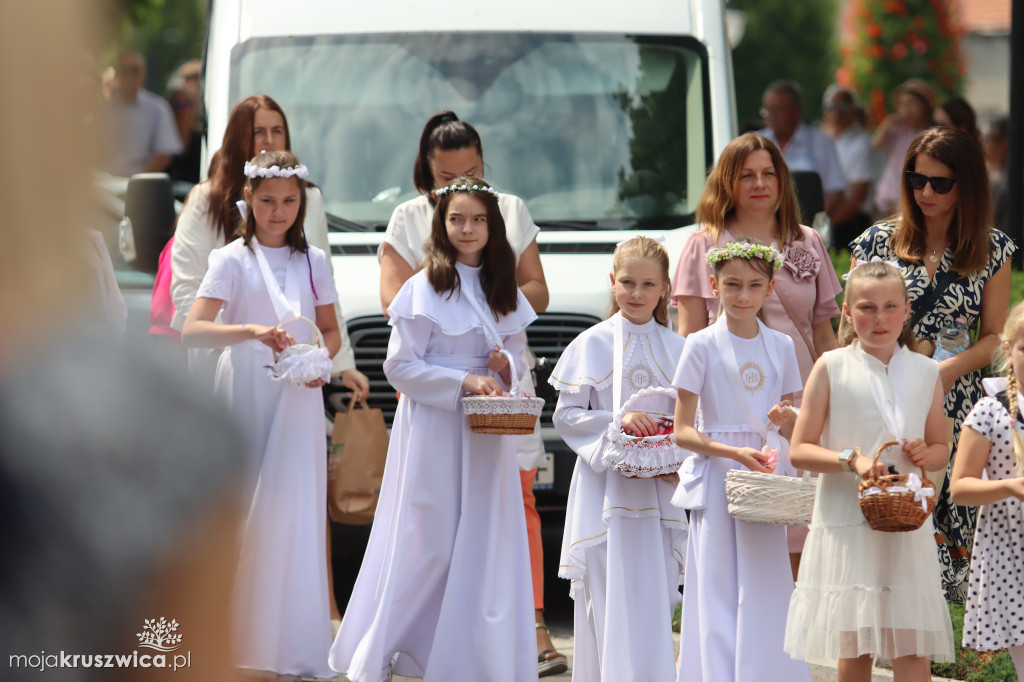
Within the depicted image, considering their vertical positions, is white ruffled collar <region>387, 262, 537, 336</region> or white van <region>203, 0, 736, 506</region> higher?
white van <region>203, 0, 736, 506</region>

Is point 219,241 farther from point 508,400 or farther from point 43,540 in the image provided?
point 43,540

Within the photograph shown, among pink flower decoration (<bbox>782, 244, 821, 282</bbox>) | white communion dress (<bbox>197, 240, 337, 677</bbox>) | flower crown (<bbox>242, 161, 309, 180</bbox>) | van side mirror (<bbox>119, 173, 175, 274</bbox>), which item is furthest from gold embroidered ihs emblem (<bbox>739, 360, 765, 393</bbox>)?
van side mirror (<bbox>119, 173, 175, 274</bbox>)

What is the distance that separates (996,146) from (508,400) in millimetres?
11528

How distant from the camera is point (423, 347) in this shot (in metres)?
5.13

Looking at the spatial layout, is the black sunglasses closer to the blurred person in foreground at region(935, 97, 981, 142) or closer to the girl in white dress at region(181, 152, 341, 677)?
the girl in white dress at region(181, 152, 341, 677)

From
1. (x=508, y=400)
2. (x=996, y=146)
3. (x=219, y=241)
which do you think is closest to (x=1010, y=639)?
(x=508, y=400)

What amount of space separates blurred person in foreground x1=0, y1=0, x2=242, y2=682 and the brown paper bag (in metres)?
4.49

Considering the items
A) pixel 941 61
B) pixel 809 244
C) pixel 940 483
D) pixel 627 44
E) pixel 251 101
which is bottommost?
pixel 940 483

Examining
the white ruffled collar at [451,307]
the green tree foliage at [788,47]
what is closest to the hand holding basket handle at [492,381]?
the white ruffled collar at [451,307]

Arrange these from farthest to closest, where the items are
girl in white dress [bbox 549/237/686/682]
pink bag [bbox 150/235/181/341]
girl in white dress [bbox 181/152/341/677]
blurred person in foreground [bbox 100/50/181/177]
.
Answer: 1. blurred person in foreground [bbox 100/50/181/177]
2. pink bag [bbox 150/235/181/341]
3. girl in white dress [bbox 181/152/341/677]
4. girl in white dress [bbox 549/237/686/682]

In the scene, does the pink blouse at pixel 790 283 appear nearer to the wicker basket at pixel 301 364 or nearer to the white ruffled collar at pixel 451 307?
the white ruffled collar at pixel 451 307

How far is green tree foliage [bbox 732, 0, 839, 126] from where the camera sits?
62.6 meters

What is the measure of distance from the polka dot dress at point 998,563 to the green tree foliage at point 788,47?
191 ft

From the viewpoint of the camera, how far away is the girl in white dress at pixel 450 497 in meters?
5.05
